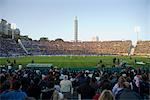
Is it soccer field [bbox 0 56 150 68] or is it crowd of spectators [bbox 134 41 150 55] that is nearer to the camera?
soccer field [bbox 0 56 150 68]

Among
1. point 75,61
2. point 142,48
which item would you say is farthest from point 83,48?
point 75,61

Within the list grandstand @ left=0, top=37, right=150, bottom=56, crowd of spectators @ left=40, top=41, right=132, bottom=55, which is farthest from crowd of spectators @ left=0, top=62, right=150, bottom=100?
crowd of spectators @ left=40, top=41, right=132, bottom=55

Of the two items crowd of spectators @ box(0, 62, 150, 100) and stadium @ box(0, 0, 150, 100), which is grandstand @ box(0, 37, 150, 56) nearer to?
stadium @ box(0, 0, 150, 100)

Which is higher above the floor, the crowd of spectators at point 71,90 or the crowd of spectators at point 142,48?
the crowd of spectators at point 142,48

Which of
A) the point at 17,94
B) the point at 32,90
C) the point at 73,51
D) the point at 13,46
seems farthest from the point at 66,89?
the point at 73,51

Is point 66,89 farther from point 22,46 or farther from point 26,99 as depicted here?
point 22,46

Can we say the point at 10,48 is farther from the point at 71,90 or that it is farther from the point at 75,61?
the point at 71,90

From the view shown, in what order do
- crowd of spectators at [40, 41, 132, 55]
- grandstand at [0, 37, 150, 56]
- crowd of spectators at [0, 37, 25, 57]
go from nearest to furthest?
crowd of spectators at [0, 37, 25, 57], grandstand at [0, 37, 150, 56], crowd of spectators at [40, 41, 132, 55]

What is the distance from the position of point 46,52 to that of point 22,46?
6.87 meters

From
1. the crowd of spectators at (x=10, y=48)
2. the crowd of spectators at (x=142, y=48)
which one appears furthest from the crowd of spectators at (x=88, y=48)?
the crowd of spectators at (x=10, y=48)

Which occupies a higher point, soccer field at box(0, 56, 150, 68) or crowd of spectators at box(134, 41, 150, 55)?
crowd of spectators at box(134, 41, 150, 55)

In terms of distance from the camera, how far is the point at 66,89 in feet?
33.3

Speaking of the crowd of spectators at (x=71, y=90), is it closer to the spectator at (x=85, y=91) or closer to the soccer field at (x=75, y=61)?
the spectator at (x=85, y=91)

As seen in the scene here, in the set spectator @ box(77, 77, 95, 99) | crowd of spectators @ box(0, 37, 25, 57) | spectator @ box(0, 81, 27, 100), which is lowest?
spectator @ box(77, 77, 95, 99)
